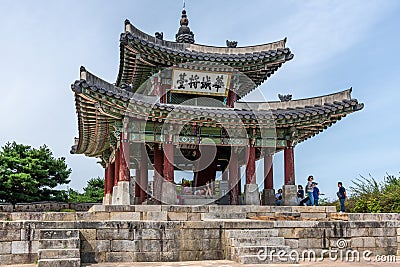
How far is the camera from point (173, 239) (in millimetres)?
10922

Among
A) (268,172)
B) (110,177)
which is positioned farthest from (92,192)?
(268,172)

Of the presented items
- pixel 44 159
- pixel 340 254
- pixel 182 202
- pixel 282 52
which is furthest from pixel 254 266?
pixel 44 159

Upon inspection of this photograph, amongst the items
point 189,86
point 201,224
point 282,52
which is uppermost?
point 282,52

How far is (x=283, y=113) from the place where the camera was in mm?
18797

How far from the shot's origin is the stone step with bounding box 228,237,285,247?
34.9 ft

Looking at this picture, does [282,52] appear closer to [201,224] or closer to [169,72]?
[169,72]

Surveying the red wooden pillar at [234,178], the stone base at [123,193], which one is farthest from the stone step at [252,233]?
the red wooden pillar at [234,178]

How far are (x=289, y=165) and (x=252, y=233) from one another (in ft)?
29.5

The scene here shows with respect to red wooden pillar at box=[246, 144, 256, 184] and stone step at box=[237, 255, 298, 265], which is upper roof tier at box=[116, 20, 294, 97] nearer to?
red wooden pillar at box=[246, 144, 256, 184]

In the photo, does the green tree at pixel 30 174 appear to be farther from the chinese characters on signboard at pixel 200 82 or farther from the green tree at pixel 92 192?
the chinese characters on signboard at pixel 200 82

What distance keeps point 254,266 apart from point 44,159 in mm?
25355

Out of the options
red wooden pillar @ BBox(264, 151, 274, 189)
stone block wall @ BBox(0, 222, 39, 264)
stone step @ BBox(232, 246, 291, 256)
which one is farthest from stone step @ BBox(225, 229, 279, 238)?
red wooden pillar @ BBox(264, 151, 274, 189)

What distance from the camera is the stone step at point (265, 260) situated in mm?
9827

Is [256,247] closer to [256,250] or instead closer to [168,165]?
[256,250]
